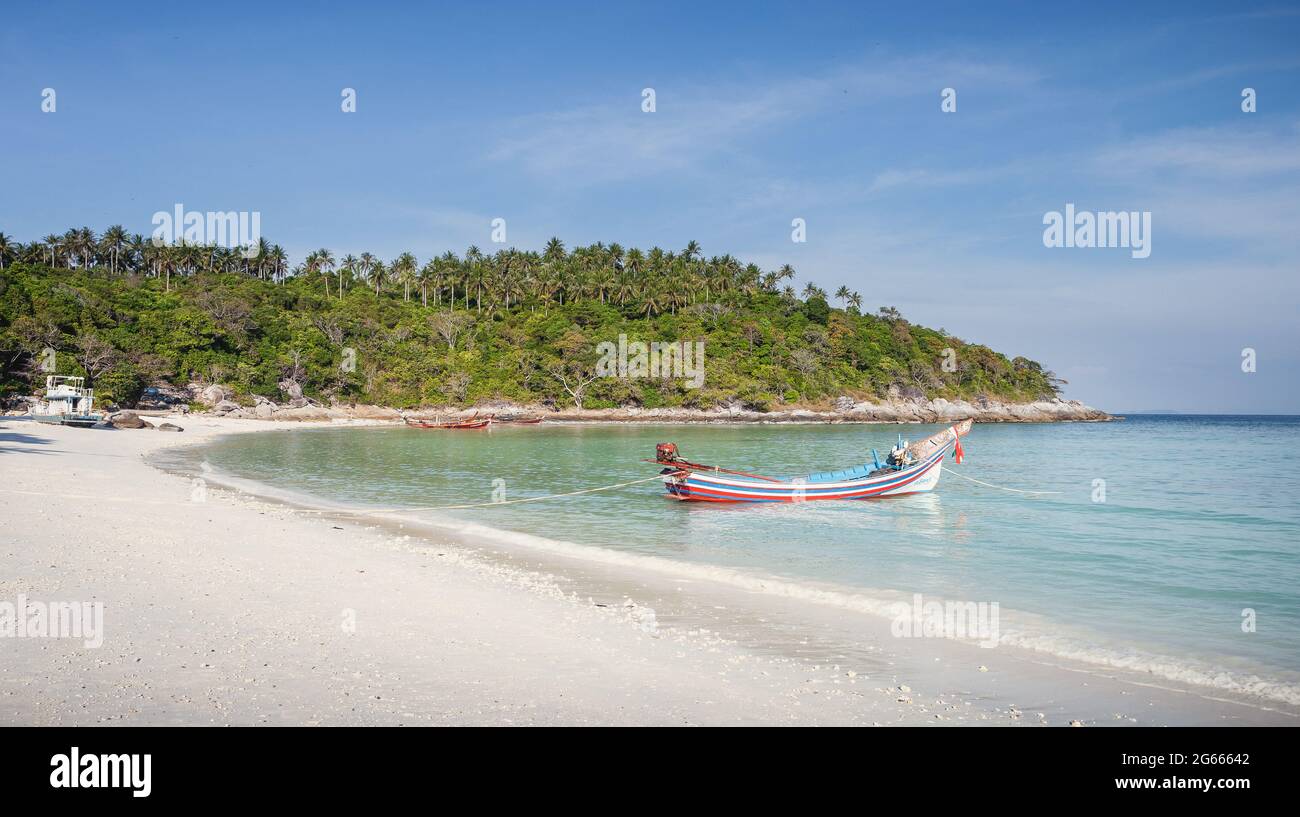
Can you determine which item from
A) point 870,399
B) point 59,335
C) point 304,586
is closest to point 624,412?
point 870,399

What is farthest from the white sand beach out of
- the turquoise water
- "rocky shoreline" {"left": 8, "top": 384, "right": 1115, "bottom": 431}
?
"rocky shoreline" {"left": 8, "top": 384, "right": 1115, "bottom": 431}

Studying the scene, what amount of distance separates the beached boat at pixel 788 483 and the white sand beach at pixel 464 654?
882cm

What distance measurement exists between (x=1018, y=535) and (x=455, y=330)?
280 ft

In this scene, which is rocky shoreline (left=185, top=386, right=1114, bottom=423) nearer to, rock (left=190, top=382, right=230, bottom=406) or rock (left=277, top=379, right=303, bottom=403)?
rock (left=190, top=382, right=230, bottom=406)

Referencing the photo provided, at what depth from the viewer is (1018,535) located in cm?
1700

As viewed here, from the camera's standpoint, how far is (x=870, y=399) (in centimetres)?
9950

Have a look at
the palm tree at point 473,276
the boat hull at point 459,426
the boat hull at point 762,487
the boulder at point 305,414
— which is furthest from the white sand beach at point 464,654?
the palm tree at point 473,276

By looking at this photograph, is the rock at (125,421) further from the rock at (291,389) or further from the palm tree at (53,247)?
the palm tree at (53,247)

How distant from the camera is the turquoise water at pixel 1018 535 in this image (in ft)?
30.9

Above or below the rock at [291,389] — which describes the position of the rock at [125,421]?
below

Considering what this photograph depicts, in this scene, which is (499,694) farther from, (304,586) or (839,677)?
(304,586)

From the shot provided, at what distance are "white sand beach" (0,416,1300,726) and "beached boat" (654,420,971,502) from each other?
8.82 m

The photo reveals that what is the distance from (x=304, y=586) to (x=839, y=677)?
23.1ft

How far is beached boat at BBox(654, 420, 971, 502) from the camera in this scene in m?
21.0
